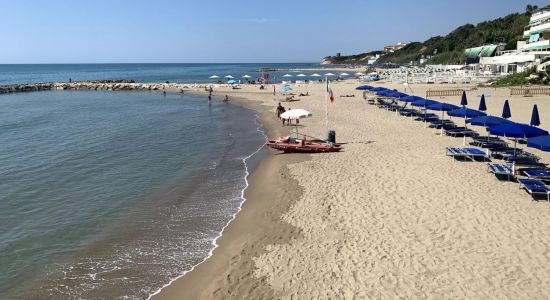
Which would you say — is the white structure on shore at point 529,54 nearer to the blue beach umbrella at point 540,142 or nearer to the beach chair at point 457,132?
the beach chair at point 457,132

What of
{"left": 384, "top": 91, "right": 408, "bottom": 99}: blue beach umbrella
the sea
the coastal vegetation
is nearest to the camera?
the sea

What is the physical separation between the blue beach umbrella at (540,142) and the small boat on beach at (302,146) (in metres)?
8.57

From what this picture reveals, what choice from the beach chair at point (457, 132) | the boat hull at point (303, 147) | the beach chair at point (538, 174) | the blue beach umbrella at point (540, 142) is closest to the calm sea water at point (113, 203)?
the boat hull at point (303, 147)

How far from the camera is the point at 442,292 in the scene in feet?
26.2

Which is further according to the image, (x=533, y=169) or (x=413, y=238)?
(x=533, y=169)

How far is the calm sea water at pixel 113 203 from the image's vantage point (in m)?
10.0

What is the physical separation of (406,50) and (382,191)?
652ft

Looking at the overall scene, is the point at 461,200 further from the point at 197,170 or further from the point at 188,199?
the point at 197,170

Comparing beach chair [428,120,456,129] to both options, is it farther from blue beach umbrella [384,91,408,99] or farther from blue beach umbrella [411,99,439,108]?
blue beach umbrella [384,91,408,99]

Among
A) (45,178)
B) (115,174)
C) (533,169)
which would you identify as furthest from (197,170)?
(533,169)

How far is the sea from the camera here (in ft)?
32.7

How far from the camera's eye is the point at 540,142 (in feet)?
42.1

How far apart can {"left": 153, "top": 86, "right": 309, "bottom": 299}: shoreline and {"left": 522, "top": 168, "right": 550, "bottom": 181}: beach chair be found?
7.69m

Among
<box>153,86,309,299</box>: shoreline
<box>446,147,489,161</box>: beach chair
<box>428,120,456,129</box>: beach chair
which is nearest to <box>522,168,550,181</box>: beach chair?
<box>446,147,489,161</box>: beach chair
